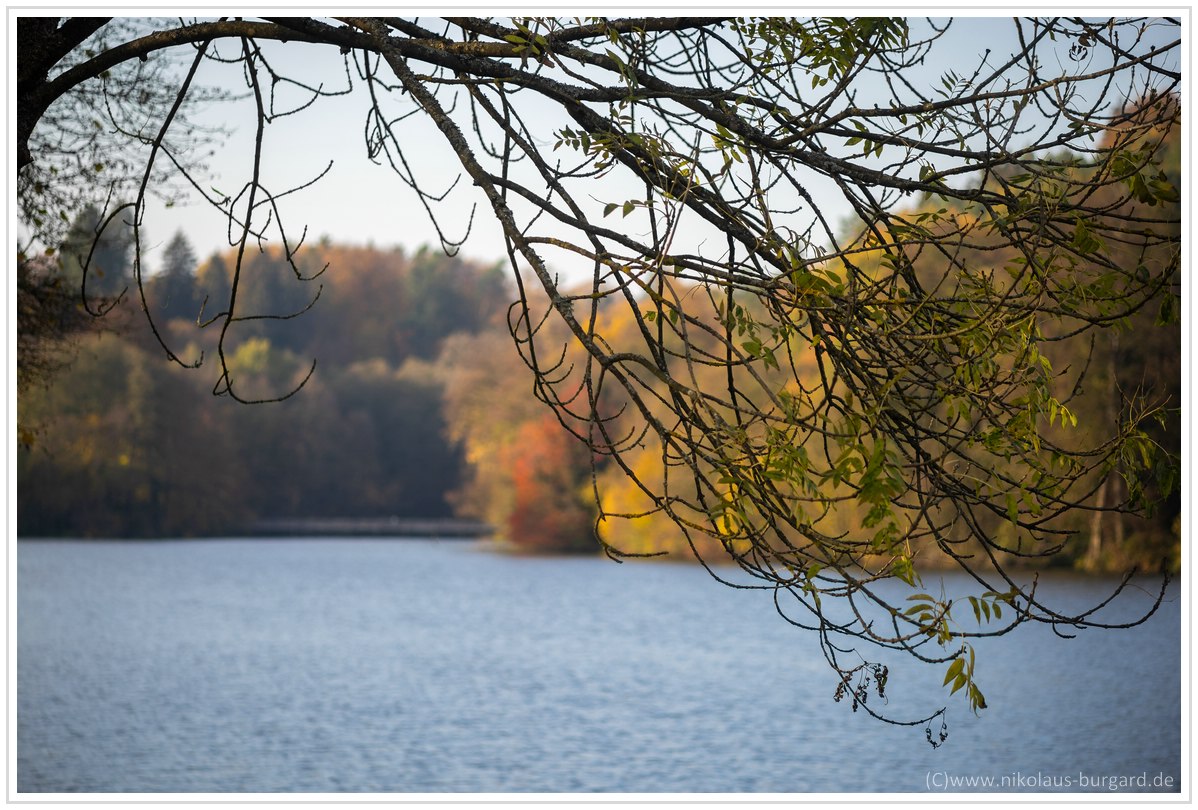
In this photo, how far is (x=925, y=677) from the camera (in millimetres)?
20453

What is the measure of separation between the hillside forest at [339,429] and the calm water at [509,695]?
198cm

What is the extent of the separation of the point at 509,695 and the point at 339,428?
1714 cm

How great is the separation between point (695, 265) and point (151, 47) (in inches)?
61.0

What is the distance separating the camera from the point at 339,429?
34.9 metres

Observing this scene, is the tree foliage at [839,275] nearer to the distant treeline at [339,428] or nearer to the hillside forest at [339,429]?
the hillside forest at [339,429]

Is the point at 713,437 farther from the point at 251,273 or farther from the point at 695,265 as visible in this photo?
the point at 251,273

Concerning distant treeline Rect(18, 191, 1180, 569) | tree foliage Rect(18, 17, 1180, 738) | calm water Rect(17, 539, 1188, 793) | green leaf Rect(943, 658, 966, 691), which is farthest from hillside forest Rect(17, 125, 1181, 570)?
green leaf Rect(943, 658, 966, 691)

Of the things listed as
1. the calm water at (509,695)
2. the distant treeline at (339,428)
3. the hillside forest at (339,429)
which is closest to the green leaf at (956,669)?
the calm water at (509,695)

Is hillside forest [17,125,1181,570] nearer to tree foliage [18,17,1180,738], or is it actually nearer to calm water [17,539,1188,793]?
calm water [17,539,1188,793]

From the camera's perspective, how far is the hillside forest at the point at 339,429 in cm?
2658

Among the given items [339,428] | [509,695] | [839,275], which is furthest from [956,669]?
[339,428]

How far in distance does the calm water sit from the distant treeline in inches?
79.9
